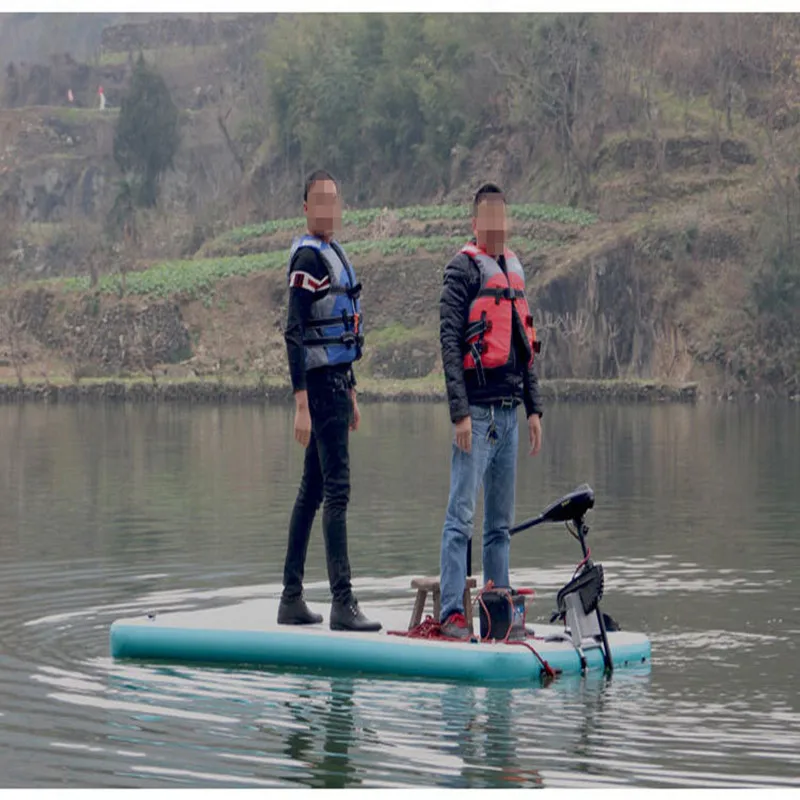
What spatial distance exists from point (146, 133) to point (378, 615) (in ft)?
274

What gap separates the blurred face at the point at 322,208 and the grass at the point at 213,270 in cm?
5878

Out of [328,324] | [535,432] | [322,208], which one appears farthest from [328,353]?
[535,432]

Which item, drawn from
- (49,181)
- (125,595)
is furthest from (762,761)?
(49,181)

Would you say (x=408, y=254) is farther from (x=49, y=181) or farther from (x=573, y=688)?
(x=573, y=688)

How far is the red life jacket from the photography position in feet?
38.8

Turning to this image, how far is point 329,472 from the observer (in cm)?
1199

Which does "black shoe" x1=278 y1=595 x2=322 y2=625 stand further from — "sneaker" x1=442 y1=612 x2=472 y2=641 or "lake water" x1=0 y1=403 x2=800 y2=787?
"sneaker" x1=442 y1=612 x2=472 y2=641

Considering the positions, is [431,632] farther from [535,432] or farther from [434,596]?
[535,432]

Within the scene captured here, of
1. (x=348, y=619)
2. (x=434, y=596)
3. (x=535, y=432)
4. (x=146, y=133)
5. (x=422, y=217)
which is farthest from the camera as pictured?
(x=146, y=133)

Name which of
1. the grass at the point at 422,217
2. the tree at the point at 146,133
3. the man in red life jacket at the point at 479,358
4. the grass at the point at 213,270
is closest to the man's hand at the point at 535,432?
the man in red life jacket at the point at 479,358

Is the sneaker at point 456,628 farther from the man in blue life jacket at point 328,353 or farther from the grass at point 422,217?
the grass at point 422,217

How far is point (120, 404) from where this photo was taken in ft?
170

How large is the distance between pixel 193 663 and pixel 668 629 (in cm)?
290

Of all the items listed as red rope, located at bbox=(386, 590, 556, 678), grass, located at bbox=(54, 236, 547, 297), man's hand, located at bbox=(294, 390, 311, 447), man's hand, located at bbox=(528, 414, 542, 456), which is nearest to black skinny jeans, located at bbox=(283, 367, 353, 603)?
man's hand, located at bbox=(294, 390, 311, 447)
